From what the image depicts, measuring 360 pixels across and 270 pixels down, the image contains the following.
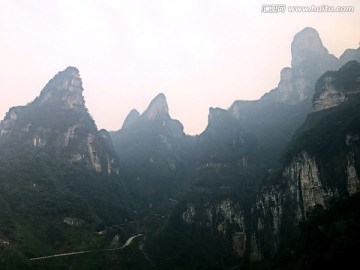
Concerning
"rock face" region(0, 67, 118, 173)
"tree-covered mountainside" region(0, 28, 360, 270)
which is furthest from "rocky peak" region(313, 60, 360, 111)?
"rock face" region(0, 67, 118, 173)

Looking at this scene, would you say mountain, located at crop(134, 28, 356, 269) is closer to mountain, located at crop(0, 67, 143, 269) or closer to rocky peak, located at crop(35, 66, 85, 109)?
mountain, located at crop(0, 67, 143, 269)

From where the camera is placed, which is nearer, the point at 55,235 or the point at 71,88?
the point at 55,235

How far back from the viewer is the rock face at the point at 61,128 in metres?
163

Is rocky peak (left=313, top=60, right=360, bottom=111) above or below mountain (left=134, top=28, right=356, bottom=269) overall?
above

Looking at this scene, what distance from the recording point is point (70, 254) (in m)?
106

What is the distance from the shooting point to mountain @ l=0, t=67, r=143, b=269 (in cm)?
11125

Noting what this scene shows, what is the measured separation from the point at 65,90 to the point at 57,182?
5821 cm

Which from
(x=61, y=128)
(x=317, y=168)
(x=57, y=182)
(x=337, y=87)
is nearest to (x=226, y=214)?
(x=317, y=168)

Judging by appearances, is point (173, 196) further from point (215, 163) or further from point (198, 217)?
point (198, 217)

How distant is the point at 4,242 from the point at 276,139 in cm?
12273

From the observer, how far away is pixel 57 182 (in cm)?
14200

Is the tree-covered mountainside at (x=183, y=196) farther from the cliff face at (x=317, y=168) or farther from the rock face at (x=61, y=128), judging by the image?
the rock face at (x=61, y=128)

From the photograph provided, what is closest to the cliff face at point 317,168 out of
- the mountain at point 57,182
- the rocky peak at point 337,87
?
the rocky peak at point 337,87

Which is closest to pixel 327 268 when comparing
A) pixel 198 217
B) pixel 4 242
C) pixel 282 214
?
pixel 282 214
